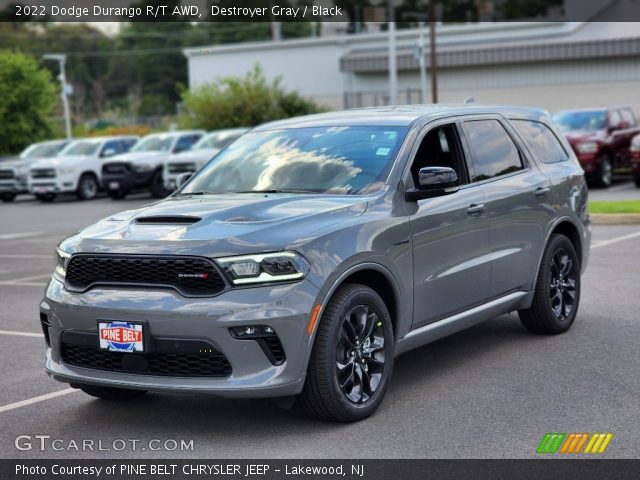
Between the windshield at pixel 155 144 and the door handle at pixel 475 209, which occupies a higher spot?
the door handle at pixel 475 209

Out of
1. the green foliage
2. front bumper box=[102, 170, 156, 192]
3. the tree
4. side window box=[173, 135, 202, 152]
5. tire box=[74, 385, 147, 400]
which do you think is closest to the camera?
tire box=[74, 385, 147, 400]

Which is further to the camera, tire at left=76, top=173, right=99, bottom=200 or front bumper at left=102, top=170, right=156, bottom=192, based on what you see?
tire at left=76, top=173, right=99, bottom=200

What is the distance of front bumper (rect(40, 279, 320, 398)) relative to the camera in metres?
5.29

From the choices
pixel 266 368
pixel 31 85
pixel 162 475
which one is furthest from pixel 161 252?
pixel 31 85

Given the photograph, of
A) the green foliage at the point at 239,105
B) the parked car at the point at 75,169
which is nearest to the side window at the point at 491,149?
the parked car at the point at 75,169

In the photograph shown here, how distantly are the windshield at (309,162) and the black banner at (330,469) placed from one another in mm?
1939

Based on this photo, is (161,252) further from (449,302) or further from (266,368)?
(449,302)

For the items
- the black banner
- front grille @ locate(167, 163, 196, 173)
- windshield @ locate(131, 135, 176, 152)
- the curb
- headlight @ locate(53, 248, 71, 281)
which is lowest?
front grille @ locate(167, 163, 196, 173)

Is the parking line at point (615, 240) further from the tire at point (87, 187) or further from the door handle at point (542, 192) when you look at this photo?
the tire at point (87, 187)

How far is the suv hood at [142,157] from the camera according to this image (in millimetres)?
29406

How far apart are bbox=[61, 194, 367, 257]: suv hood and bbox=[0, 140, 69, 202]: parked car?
84.1 ft

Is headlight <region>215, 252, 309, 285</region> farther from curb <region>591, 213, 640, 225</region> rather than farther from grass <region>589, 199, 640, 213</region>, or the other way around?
grass <region>589, 199, 640, 213</region>

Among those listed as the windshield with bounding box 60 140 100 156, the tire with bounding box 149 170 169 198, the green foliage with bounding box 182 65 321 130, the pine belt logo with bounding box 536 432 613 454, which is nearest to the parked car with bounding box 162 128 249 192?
the tire with bounding box 149 170 169 198

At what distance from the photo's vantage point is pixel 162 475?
16.4 feet
